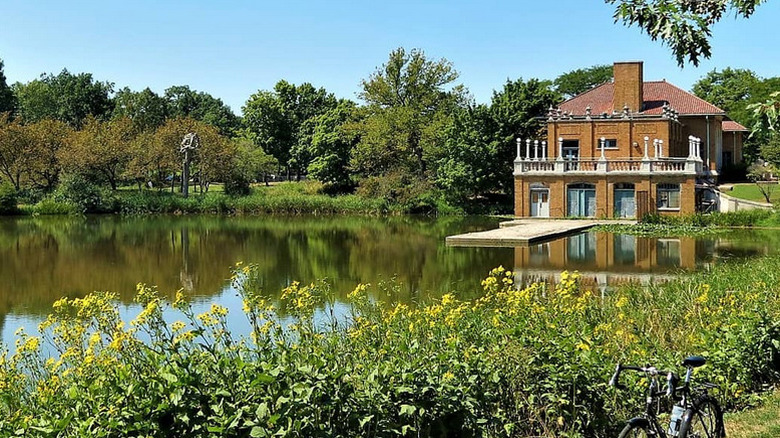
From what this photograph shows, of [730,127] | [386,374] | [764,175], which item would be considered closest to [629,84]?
[764,175]

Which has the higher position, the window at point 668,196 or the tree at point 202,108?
the tree at point 202,108

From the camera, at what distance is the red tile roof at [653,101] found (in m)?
39.5

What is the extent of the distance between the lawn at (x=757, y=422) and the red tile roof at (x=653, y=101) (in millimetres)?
34257

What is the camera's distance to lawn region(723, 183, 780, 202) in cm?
3531

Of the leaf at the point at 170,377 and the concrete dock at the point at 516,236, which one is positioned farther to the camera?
the concrete dock at the point at 516,236

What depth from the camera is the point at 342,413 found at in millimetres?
4355

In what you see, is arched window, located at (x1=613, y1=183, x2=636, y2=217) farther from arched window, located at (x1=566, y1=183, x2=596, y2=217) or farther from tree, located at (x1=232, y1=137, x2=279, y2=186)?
tree, located at (x1=232, y1=137, x2=279, y2=186)

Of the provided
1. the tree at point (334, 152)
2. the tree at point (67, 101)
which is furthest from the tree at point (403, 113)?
the tree at point (67, 101)

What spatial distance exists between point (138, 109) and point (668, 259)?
6234 cm

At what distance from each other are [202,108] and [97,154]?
48014 millimetres

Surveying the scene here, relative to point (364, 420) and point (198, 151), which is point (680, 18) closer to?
point (364, 420)

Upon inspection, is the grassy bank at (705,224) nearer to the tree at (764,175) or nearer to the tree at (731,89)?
the tree at (764,175)

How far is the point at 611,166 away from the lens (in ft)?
120

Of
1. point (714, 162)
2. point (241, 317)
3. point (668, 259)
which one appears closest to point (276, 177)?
point (714, 162)
